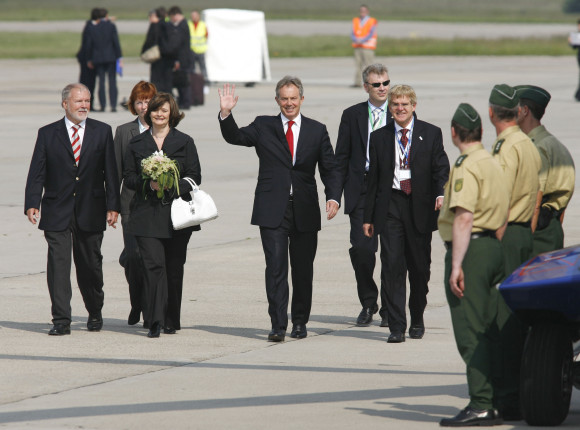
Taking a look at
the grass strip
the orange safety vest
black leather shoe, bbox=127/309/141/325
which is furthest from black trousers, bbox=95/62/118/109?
the grass strip

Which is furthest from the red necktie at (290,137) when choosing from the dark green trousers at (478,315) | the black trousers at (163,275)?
the dark green trousers at (478,315)

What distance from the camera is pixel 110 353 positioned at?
8.63m

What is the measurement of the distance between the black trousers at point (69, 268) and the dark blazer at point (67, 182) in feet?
0.29

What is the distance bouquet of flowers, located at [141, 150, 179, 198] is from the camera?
29.7 feet

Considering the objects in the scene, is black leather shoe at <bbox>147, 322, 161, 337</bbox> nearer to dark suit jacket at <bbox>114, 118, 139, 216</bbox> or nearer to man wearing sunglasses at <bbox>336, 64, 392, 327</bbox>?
dark suit jacket at <bbox>114, 118, 139, 216</bbox>

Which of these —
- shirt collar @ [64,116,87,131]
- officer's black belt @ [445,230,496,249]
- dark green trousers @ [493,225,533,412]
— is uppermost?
shirt collar @ [64,116,87,131]

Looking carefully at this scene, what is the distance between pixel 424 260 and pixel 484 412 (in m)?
2.67

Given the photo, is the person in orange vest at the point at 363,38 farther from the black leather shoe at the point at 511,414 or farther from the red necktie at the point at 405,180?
the black leather shoe at the point at 511,414

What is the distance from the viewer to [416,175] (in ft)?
29.5

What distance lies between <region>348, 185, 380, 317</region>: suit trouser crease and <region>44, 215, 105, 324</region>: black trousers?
198cm

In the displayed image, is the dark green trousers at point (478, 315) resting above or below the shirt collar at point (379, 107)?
below

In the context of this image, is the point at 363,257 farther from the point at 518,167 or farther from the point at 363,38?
the point at 363,38

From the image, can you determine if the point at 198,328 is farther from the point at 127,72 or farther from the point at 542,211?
the point at 127,72

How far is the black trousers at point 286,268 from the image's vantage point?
29.9ft
